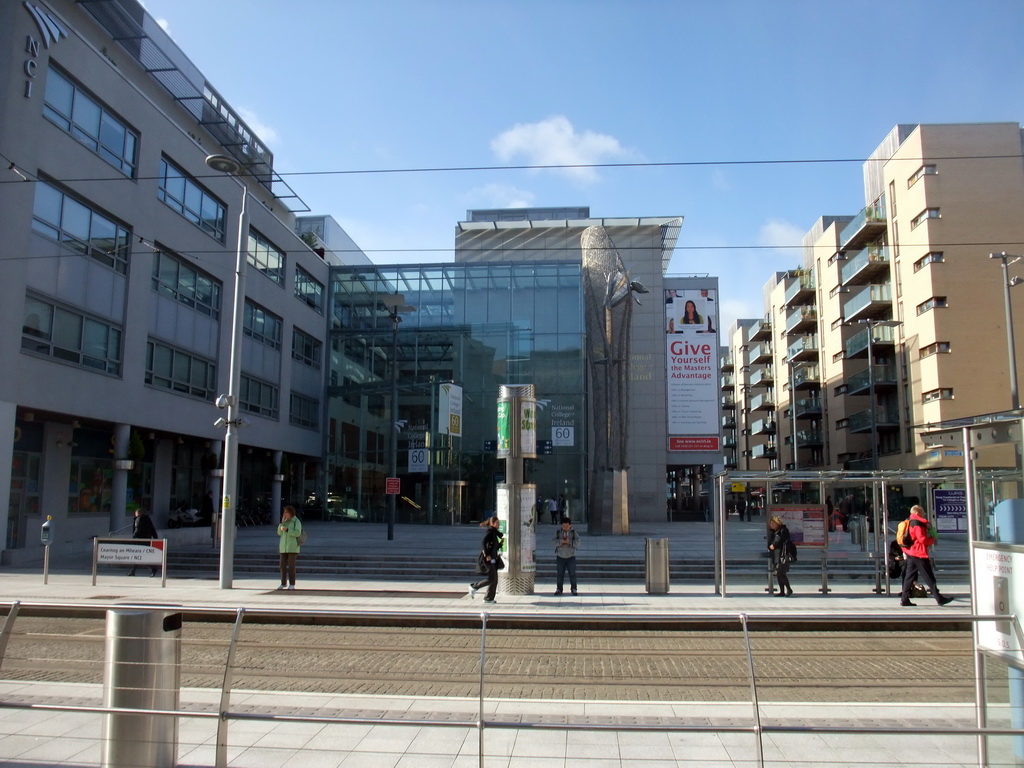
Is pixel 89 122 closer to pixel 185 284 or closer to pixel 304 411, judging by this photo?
pixel 185 284

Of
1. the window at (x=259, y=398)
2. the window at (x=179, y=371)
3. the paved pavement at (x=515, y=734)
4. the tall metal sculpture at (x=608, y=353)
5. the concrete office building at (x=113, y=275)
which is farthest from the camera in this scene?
the window at (x=259, y=398)

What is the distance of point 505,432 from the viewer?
18.0m

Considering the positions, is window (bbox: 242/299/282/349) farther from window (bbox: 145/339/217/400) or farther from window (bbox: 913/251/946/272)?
window (bbox: 913/251/946/272)

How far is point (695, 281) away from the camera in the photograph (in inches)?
2277

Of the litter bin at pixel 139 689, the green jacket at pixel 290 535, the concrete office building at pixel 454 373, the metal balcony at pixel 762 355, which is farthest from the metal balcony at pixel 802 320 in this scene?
the litter bin at pixel 139 689

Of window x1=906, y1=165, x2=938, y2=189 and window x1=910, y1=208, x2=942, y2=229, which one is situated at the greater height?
window x1=906, y1=165, x2=938, y2=189

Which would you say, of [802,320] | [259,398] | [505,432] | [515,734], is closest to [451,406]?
[259,398]

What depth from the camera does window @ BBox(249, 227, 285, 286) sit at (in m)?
37.5

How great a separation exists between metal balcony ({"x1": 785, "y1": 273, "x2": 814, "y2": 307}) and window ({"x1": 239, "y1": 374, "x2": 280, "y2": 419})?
150 ft

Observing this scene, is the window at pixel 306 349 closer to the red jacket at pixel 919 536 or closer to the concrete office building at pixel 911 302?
the concrete office building at pixel 911 302

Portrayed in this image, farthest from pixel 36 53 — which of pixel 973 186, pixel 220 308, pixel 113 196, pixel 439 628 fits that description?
pixel 973 186

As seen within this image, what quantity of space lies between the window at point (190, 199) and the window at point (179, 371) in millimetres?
5130

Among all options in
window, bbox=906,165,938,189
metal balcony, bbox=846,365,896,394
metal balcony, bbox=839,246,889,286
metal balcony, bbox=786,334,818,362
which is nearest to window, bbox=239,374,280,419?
metal balcony, bbox=846,365,896,394

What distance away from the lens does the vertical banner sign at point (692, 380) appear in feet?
178
